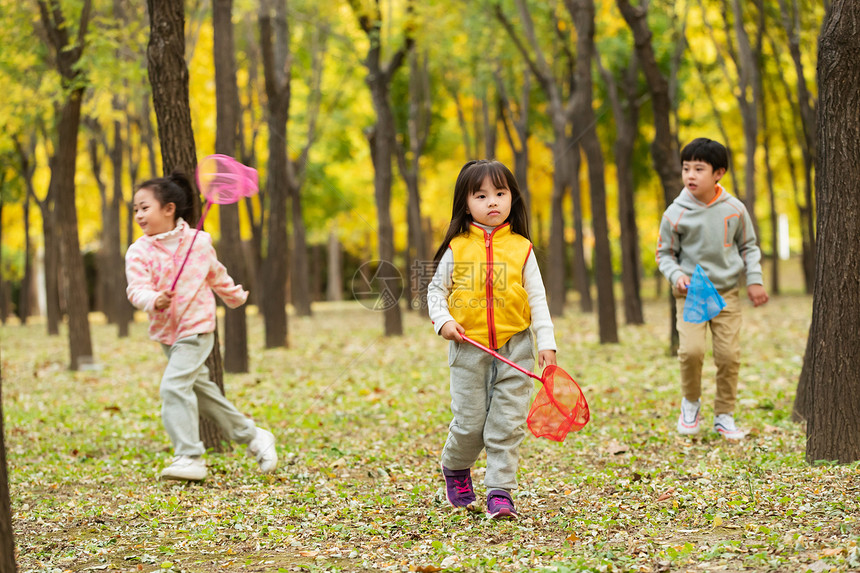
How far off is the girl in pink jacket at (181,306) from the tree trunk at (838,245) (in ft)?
10.7

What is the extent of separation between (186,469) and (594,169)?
844 centimetres

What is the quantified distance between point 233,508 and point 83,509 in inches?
33.3

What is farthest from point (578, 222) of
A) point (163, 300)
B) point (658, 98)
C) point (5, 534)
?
point (5, 534)

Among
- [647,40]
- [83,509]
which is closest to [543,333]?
[83,509]

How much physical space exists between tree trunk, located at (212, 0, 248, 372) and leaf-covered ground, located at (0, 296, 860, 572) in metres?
1.49

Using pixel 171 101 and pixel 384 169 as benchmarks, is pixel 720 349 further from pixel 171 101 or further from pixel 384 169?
pixel 384 169

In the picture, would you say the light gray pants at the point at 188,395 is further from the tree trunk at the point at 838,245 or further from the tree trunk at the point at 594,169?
the tree trunk at the point at 594,169

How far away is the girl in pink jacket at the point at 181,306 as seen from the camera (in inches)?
204

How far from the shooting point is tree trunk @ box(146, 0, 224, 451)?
6020 mm

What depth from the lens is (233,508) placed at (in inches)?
178

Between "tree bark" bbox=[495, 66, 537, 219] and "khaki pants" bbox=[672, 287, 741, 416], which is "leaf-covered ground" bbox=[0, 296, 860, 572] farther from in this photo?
"tree bark" bbox=[495, 66, 537, 219]

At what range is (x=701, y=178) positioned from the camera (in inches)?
224

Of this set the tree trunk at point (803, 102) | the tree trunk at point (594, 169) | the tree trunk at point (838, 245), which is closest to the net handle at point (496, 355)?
the tree trunk at point (838, 245)

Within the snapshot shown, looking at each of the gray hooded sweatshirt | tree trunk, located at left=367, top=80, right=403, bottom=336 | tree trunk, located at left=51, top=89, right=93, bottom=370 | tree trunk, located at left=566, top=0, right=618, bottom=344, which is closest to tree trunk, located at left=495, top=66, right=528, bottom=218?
tree trunk, located at left=367, top=80, right=403, bottom=336
